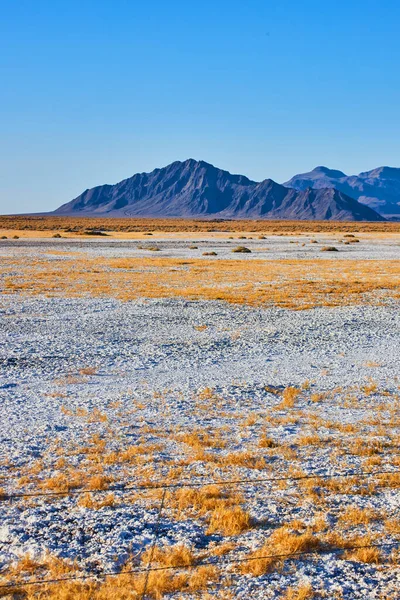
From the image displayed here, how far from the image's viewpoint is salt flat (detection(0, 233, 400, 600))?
5594 millimetres

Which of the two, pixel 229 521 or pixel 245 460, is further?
pixel 245 460

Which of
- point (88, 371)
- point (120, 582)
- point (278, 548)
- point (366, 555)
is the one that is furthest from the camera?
point (88, 371)

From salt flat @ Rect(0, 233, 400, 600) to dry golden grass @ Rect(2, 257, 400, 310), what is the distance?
726 cm

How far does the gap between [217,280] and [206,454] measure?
77.7 ft

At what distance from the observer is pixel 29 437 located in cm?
877

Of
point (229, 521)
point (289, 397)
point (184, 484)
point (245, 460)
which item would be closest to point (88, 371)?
point (289, 397)

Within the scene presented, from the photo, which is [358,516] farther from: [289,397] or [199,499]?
[289,397]

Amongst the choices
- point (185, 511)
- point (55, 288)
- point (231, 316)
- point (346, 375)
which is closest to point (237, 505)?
point (185, 511)

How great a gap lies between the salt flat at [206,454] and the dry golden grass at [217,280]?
7260mm

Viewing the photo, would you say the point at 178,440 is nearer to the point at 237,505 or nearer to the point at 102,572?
the point at 237,505

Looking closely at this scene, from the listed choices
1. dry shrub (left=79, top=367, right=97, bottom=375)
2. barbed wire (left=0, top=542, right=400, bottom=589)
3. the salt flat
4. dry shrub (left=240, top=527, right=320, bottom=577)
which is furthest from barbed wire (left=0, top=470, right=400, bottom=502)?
dry shrub (left=79, top=367, right=97, bottom=375)

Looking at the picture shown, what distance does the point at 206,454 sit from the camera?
8.12 metres

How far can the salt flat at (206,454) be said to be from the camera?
5.59 metres

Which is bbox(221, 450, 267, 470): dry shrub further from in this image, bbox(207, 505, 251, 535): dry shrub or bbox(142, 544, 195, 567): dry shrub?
bbox(142, 544, 195, 567): dry shrub
